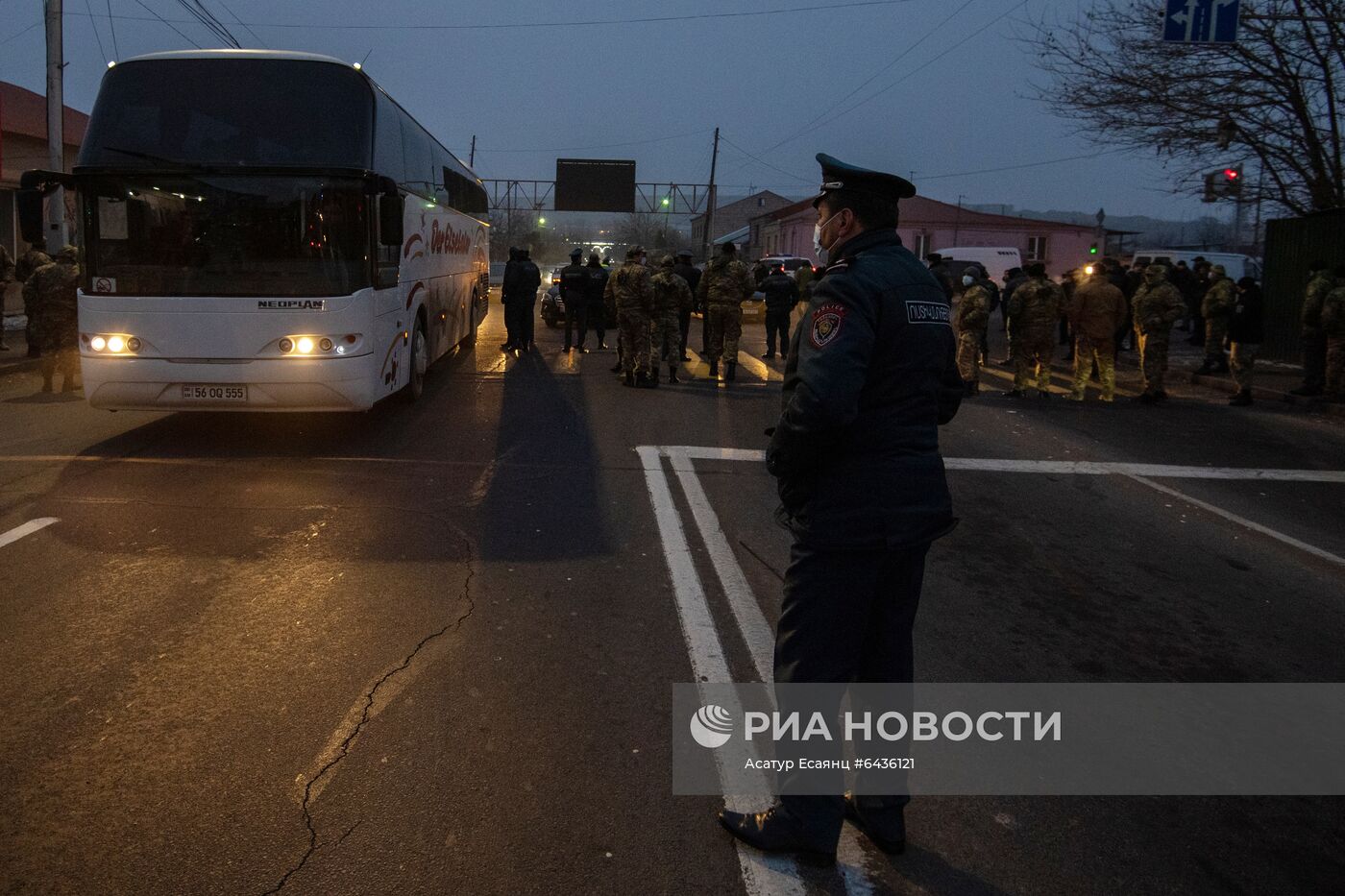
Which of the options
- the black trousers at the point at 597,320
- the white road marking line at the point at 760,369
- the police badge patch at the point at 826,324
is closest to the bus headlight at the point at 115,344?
the police badge patch at the point at 826,324

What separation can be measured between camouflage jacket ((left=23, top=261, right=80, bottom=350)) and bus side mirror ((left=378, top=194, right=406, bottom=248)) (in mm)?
4380

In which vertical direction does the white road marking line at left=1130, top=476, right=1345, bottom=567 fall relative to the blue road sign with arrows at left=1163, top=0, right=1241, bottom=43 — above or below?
below

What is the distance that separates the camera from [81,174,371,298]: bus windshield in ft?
28.5

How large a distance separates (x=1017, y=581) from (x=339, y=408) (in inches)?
230

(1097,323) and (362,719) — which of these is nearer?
(362,719)

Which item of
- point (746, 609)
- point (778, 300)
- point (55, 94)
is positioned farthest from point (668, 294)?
point (55, 94)

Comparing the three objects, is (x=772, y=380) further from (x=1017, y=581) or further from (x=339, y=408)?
(x=1017, y=581)

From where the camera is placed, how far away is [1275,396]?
14680mm

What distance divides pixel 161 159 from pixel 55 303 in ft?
12.7

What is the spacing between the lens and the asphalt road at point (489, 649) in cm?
315

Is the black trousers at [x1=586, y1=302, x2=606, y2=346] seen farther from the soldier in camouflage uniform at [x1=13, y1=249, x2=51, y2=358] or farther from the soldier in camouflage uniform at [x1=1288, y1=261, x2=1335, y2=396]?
the soldier in camouflage uniform at [x1=1288, y1=261, x2=1335, y2=396]

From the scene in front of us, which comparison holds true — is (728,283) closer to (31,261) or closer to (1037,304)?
(1037,304)

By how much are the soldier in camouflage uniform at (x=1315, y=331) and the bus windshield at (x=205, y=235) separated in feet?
39.2

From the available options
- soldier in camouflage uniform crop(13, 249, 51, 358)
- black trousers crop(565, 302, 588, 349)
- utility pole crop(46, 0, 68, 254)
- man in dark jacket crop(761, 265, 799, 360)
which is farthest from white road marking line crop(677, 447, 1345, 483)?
utility pole crop(46, 0, 68, 254)
